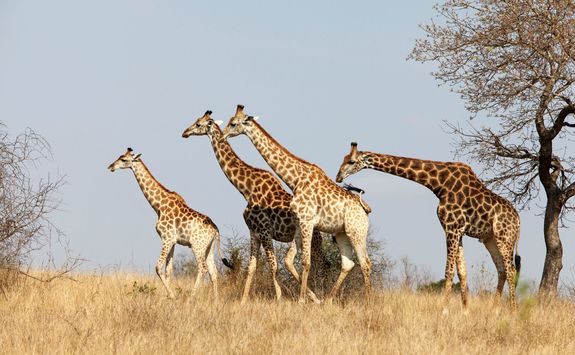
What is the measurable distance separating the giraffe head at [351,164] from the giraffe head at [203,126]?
2.73 m

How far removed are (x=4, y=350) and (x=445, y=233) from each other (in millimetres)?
7205

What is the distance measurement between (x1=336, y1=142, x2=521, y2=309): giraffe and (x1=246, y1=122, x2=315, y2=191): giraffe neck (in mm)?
788

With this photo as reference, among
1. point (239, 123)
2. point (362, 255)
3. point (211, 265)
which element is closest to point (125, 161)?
point (211, 265)

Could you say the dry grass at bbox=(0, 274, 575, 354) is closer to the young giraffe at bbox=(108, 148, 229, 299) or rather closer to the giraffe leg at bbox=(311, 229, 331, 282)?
the young giraffe at bbox=(108, 148, 229, 299)

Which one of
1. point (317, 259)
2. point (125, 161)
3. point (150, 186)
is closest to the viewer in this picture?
point (317, 259)

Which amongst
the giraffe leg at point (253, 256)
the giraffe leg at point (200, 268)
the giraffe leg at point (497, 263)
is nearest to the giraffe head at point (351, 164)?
the giraffe leg at point (253, 256)

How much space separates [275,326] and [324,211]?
9.43 ft

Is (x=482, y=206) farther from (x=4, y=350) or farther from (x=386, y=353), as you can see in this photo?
(x=4, y=350)

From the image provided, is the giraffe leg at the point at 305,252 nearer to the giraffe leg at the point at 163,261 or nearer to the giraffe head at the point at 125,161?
the giraffe leg at the point at 163,261

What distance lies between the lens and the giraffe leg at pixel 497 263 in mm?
14496

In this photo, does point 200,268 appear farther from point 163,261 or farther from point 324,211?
point 324,211

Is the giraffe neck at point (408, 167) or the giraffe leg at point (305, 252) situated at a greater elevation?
the giraffe neck at point (408, 167)

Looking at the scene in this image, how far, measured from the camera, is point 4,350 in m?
9.90

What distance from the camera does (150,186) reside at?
1683cm
